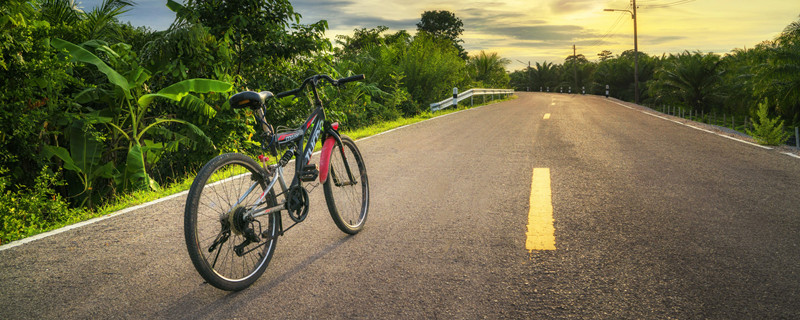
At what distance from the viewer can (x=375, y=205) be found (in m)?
4.67

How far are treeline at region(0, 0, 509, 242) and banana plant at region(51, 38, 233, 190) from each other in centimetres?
2

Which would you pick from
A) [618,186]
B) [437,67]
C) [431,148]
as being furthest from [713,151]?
[437,67]

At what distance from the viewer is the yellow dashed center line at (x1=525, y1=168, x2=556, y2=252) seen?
3.45 m

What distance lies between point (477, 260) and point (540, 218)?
115 centimetres

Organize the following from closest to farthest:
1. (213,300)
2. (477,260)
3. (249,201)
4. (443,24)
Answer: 1. (213,300)
2. (249,201)
3. (477,260)
4. (443,24)

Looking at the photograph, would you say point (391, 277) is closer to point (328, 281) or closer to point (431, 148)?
point (328, 281)

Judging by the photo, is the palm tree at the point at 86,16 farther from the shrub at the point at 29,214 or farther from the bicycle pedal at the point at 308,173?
the bicycle pedal at the point at 308,173

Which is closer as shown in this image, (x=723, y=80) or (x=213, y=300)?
(x=213, y=300)

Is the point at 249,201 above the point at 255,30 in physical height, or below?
below

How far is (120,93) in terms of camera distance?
664 centimetres

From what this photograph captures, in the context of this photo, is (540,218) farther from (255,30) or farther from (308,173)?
(255,30)

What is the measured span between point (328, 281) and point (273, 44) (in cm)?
799

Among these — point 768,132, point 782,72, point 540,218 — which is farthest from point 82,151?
point 782,72

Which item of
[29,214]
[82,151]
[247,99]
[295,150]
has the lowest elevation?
[29,214]
